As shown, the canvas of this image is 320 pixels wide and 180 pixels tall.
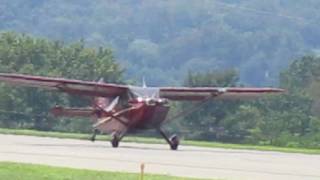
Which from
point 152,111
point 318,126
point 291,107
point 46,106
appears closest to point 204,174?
point 152,111

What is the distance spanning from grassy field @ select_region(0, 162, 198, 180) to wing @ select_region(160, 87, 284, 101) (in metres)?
20.1

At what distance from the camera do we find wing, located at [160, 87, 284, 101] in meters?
45.4

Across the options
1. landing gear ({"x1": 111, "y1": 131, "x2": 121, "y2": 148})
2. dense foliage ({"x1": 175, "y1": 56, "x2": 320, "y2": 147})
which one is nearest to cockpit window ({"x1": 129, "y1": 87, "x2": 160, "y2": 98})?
landing gear ({"x1": 111, "y1": 131, "x2": 121, "y2": 148})

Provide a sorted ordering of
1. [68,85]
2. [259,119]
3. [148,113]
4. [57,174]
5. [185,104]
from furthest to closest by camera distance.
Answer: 1. [185,104]
2. [259,119]
3. [68,85]
4. [148,113]
5. [57,174]

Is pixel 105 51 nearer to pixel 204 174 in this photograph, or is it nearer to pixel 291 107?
pixel 291 107

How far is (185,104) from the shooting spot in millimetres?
93312

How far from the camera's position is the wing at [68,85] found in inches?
1677

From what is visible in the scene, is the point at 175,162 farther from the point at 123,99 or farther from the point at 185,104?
the point at 185,104

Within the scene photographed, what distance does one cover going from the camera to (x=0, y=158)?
29109 mm

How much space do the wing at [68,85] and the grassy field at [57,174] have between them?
56.3 feet

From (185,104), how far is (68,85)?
1992 inches

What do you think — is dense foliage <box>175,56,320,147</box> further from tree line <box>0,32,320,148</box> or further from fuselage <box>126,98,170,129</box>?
fuselage <box>126,98,170,129</box>

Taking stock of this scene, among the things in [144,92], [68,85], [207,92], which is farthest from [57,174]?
[207,92]

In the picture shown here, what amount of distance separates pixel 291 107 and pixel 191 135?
29.1 metres
